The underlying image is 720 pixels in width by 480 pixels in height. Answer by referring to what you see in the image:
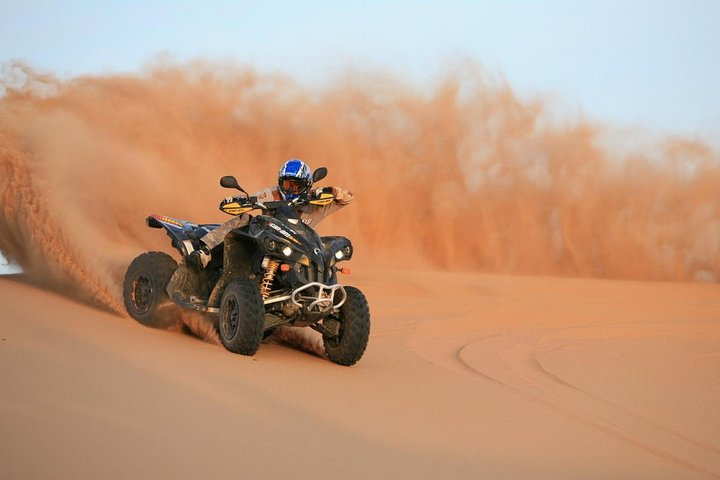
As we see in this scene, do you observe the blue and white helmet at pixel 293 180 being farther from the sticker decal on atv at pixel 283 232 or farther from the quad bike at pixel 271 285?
the sticker decal on atv at pixel 283 232

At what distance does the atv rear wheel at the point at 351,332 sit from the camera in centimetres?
789

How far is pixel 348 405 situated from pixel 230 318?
207cm

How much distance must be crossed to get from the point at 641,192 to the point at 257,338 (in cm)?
1598

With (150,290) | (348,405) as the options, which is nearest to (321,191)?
(150,290)

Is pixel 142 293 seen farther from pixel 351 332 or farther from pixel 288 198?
pixel 351 332

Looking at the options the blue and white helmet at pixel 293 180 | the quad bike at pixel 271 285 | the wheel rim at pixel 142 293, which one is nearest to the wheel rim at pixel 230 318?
→ the quad bike at pixel 271 285

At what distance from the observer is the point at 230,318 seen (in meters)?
7.74

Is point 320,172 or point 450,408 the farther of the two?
point 320,172

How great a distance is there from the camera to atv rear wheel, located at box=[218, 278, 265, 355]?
7441mm

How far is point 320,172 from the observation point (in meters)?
8.15

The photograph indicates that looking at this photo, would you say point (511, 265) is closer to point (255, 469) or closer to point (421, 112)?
point (421, 112)

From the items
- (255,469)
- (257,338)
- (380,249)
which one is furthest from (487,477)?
(380,249)

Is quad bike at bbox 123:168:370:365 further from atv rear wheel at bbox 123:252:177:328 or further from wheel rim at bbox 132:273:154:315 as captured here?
wheel rim at bbox 132:273:154:315

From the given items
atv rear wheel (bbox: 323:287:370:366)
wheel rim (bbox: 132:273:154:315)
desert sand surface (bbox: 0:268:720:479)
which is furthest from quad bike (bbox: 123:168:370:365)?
desert sand surface (bbox: 0:268:720:479)
